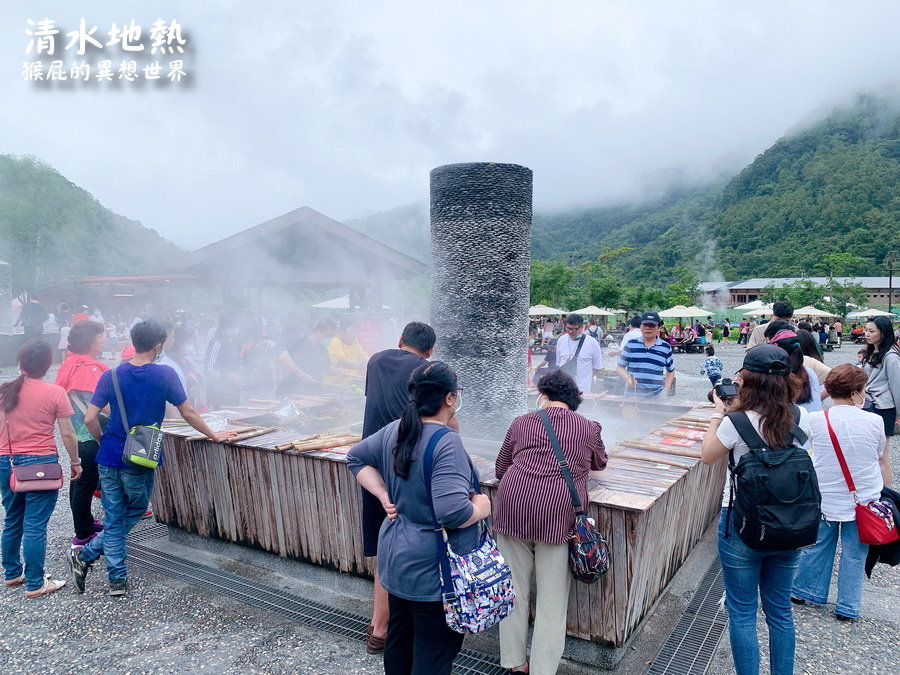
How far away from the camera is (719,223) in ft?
234

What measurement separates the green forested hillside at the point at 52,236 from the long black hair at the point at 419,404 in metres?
30.8

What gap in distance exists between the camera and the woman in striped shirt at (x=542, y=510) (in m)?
2.54

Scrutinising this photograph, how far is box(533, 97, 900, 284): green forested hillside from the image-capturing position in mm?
57031

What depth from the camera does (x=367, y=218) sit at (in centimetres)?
2020

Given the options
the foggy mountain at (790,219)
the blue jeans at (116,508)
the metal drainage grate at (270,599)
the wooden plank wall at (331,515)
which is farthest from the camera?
the foggy mountain at (790,219)

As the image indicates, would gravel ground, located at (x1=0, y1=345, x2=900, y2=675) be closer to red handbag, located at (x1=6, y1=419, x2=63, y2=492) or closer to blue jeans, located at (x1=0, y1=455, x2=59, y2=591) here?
blue jeans, located at (x1=0, y1=455, x2=59, y2=591)

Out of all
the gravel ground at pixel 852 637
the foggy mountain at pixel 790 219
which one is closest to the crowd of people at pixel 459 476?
the gravel ground at pixel 852 637

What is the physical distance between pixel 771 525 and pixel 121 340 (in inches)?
849

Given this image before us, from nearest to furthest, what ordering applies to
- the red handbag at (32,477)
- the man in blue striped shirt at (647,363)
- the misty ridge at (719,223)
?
the red handbag at (32,477) < the man in blue striped shirt at (647,363) < the misty ridge at (719,223)

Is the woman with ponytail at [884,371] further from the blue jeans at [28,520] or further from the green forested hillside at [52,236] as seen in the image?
the green forested hillside at [52,236]

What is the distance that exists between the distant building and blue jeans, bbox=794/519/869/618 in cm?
4934

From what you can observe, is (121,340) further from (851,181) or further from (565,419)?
(851,181)

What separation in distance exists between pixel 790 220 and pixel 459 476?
7153 cm

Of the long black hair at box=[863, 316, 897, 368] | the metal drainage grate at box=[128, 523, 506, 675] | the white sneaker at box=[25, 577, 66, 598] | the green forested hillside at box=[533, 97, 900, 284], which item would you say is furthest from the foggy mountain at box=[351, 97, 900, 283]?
the white sneaker at box=[25, 577, 66, 598]
